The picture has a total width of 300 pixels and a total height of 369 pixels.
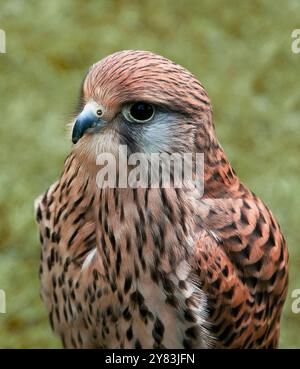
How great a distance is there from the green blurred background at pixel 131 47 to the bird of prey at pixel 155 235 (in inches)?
56.9

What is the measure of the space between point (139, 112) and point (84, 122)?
0.65ft

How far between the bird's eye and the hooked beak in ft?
0.34

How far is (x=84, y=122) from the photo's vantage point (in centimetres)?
324

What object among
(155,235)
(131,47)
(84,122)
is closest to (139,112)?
(84,122)

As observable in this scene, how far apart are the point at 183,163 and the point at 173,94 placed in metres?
0.24

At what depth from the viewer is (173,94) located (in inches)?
131

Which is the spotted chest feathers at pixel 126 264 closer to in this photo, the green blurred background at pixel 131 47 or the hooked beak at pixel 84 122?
the hooked beak at pixel 84 122

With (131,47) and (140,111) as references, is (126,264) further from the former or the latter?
(131,47)

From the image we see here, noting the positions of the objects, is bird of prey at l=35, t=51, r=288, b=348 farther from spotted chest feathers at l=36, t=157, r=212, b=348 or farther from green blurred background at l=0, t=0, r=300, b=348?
green blurred background at l=0, t=0, r=300, b=348

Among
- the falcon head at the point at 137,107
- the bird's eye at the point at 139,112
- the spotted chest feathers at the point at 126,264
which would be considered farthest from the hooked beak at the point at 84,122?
the spotted chest feathers at the point at 126,264

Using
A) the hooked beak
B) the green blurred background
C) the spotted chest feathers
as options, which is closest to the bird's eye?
the hooked beak

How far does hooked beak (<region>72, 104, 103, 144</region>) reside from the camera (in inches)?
128

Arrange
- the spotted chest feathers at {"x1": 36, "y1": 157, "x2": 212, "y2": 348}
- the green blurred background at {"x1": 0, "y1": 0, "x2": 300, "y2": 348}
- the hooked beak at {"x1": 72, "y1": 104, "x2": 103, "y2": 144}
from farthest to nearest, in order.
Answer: the green blurred background at {"x1": 0, "y1": 0, "x2": 300, "y2": 348}, the spotted chest feathers at {"x1": 36, "y1": 157, "x2": 212, "y2": 348}, the hooked beak at {"x1": 72, "y1": 104, "x2": 103, "y2": 144}
